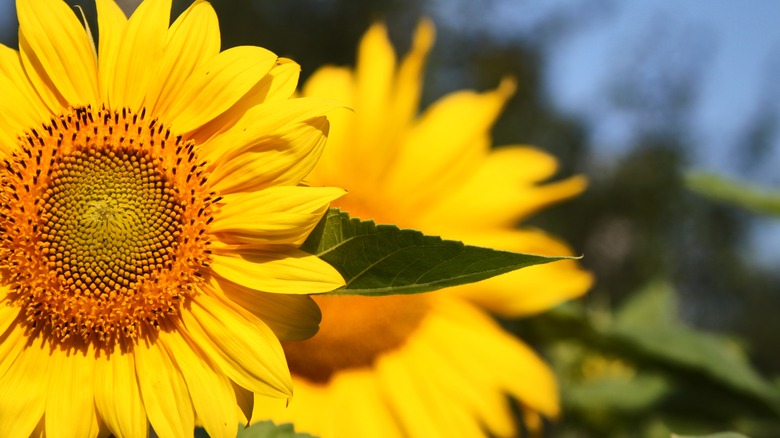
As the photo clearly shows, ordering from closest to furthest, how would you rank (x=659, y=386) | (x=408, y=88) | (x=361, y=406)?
(x=361, y=406) → (x=408, y=88) → (x=659, y=386)

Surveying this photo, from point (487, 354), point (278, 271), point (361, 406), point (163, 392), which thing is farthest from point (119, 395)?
point (487, 354)

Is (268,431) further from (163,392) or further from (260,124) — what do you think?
(260,124)

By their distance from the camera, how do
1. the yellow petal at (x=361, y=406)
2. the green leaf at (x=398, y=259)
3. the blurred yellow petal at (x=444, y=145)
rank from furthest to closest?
1. the blurred yellow petal at (x=444, y=145)
2. the yellow petal at (x=361, y=406)
3. the green leaf at (x=398, y=259)

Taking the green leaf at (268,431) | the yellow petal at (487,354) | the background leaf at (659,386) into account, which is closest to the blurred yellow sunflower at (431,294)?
the yellow petal at (487,354)

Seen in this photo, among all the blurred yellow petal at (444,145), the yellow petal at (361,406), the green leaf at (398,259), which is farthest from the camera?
the blurred yellow petal at (444,145)

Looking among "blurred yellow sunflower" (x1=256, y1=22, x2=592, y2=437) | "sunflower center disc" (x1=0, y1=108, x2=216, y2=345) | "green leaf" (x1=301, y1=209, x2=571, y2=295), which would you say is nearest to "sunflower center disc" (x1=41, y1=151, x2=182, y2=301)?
"sunflower center disc" (x1=0, y1=108, x2=216, y2=345)

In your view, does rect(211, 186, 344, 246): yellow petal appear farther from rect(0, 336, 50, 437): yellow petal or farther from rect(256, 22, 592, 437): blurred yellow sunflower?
rect(256, 22, 592, 437): blurred yellow sunflower

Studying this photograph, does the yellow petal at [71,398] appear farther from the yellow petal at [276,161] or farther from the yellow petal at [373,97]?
the yellow petal at [373,97]
